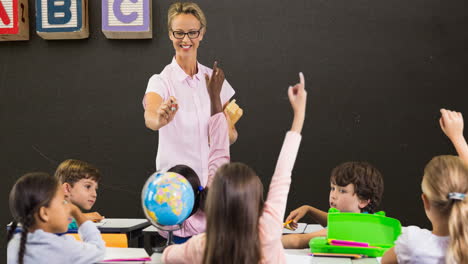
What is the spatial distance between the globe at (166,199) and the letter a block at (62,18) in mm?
2266

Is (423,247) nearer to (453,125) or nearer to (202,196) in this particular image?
(453,125)

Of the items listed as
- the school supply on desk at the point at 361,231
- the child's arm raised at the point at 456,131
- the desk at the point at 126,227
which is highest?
the child's arm raised at the point at 456,131

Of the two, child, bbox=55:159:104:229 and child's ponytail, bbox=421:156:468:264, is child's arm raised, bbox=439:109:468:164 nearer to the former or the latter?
child's ponytail, bbox=421:156:468:264

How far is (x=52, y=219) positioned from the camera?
6.44 ft

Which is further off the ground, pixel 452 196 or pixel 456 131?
pixel 456 131

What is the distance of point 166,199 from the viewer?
6.48 feet

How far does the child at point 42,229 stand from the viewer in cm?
189

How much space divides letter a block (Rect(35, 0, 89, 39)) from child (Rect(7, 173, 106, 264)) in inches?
86.1

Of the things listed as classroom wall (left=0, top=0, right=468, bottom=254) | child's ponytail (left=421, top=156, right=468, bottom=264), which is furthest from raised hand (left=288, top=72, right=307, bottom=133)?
classroom wall (left=0, top=0, right=468, bottom=254)

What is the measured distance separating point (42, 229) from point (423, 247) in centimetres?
128

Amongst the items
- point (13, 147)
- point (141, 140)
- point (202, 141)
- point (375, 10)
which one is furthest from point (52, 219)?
point (375, 10)

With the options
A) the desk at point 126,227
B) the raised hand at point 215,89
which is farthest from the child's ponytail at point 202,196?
the desk at point 126,227

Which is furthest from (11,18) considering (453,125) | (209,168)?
(453,125)

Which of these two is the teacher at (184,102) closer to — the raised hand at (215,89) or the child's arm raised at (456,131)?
the raised hand at (215,89)
